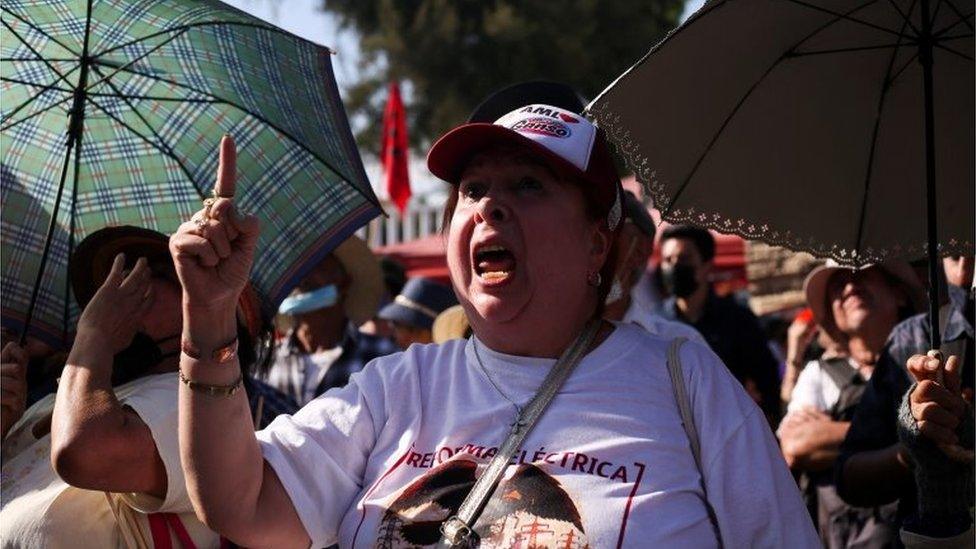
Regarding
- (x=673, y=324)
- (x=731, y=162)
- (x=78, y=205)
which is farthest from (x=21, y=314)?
(x=673, y=324)

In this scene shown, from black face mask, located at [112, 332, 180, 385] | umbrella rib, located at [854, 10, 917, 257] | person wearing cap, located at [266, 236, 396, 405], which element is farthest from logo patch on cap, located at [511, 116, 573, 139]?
person wearing cap, located at [266, 236, 396, 405]

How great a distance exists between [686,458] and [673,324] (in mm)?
2868

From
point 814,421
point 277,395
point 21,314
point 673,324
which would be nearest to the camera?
point 21,314

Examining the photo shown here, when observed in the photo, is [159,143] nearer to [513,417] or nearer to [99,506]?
[99,506]

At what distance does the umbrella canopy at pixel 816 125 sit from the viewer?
339 cm

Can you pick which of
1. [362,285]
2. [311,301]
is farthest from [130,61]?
[362,285]

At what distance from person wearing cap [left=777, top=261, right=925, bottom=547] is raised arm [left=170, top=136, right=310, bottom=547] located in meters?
2.79

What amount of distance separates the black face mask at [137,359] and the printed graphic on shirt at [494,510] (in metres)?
1.06

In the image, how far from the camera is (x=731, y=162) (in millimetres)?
3592

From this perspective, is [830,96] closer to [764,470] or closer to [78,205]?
[764,470]

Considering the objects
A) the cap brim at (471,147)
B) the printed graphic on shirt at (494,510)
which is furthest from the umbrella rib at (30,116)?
the printed graphic on shirt at (494,510)

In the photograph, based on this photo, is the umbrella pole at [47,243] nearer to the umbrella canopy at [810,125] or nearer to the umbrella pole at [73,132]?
the umbrella pole at [73,132]

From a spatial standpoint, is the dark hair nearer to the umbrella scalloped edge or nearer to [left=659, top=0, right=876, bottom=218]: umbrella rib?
the umbrella scalloped edge

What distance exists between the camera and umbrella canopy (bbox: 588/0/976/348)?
339cm
